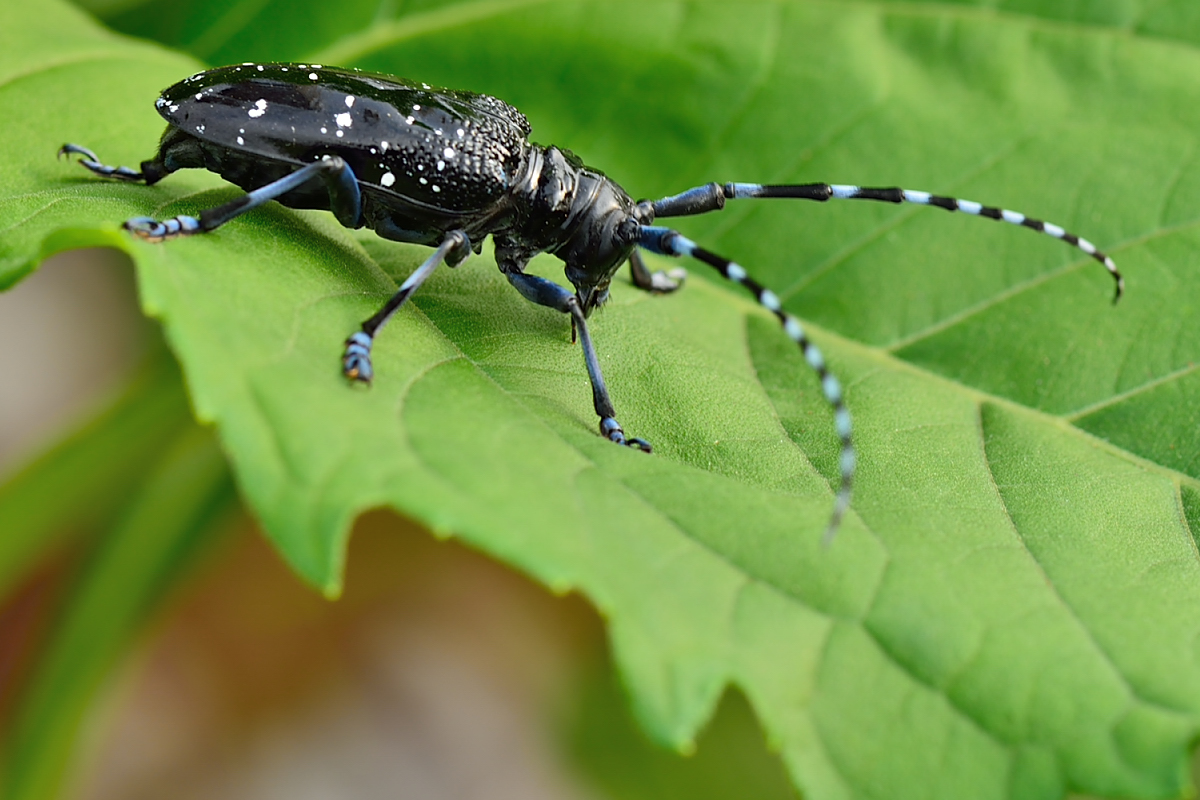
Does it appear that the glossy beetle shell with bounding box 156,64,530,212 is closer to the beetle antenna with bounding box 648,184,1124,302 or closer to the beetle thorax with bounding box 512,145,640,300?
the beetle thorax with bounding box 512,145,640,300

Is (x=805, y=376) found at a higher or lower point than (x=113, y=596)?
higher

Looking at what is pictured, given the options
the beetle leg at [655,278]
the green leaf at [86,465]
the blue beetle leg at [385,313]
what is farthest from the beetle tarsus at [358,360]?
the green leaf at [86,465]

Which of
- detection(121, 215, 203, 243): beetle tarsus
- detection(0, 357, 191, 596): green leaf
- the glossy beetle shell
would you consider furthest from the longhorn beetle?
detection(0, 357, 191, 596): green leaf

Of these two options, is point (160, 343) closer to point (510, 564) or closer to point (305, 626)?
point (510, 564)

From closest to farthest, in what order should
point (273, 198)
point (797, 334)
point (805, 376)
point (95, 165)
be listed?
point (797, 334), point (273, 198), point (95, 165), point (805, 376)

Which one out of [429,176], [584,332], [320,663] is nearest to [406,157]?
[429,176]

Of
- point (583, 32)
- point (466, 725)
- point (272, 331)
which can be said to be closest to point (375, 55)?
point (583, 32)

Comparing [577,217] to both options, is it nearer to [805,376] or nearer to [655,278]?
[655,278]
